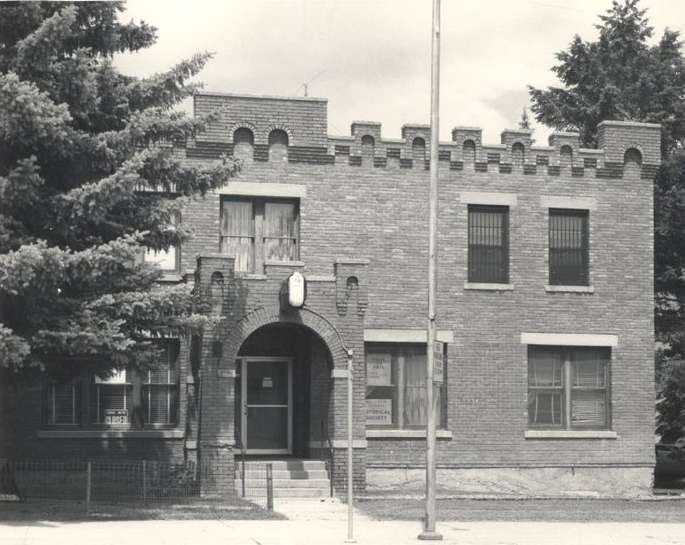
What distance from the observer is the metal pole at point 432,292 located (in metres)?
17.6

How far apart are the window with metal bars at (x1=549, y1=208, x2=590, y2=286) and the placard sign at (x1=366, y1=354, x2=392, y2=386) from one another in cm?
447

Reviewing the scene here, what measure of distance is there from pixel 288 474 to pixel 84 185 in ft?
27.3

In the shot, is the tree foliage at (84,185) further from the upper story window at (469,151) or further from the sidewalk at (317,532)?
the upper story window at (469,151)

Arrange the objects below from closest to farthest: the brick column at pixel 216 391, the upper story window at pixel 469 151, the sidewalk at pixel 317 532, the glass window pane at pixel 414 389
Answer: the sidewalk at pixel 317 532, the brick column at pixel 216 391, the glass window pane at pixel 414 389, the upper story window at pixel 469 151

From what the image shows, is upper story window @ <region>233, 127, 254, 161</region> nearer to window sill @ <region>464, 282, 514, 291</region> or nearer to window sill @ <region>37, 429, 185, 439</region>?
window sill @ <region>464, 282, 514, 291</region>

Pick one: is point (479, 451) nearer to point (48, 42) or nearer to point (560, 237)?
point (560, 237)

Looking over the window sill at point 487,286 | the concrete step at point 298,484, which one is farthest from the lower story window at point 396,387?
the concrete step at point 298,484

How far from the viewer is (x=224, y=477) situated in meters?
23.0

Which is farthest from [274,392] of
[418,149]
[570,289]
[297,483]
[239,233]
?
[570,289]

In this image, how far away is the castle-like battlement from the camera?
25844 millimetres

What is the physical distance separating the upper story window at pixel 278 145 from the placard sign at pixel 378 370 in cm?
490

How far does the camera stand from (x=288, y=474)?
79.4ft

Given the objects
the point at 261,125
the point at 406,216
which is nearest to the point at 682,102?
the point at 406,216

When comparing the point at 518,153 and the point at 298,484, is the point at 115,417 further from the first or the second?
the point at 518,153
